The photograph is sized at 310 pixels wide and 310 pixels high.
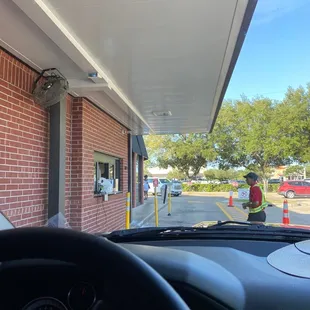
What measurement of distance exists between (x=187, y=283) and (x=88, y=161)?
233 inches

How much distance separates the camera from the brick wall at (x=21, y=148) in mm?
4633

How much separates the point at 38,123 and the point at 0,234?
455 cm

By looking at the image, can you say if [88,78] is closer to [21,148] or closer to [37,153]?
[37,153]

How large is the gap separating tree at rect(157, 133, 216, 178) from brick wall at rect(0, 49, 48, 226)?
1569 inches

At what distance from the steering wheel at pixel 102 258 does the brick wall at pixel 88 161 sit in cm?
559

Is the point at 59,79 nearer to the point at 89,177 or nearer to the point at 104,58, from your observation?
the point at 104,58

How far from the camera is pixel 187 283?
145 cm

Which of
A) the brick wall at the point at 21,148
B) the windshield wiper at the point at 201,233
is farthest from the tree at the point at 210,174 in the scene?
the windshield wiper at the point at 201,233

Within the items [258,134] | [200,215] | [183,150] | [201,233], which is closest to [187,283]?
[201,233]

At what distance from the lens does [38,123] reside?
5539 millimetres

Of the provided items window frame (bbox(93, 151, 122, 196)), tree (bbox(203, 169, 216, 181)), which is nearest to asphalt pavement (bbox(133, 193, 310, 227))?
window frame (bbox(93, 151, 122, 196))

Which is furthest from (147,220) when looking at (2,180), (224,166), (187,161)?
(187,161)

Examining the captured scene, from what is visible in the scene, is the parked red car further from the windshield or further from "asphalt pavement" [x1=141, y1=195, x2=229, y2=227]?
the windshield

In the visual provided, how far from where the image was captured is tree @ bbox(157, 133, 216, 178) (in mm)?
45469
